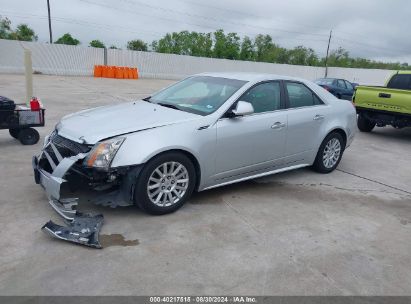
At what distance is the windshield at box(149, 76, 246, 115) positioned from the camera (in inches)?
185

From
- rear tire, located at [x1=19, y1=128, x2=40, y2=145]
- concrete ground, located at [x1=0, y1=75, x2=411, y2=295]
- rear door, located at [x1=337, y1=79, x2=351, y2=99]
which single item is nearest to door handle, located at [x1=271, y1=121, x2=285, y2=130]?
concrete ground, located at [x1=0, y1=75, x2=411, y2=295]

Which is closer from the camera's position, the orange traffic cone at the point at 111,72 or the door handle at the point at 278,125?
the door handle at the point at 278,125

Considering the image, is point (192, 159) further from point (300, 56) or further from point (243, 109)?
point (300, 56)

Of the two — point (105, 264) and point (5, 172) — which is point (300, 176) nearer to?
point (105, 264)

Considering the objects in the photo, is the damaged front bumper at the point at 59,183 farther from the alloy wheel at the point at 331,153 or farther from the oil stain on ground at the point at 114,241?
the alloy wheel at the point at 331,153

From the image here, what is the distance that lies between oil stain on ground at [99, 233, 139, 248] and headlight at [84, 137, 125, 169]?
0.67 meters

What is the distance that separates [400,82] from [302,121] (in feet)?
19.6

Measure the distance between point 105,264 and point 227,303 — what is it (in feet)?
3.58

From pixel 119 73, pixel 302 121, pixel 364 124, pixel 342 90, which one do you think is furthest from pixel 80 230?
pixel 119 73

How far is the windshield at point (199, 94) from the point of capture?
4699 mm

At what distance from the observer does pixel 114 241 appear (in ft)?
11.8

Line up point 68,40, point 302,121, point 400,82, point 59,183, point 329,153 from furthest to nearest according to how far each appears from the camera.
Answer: point 68,40 → point 400,82 → point 329,153 → point 302,121 → point 59,183

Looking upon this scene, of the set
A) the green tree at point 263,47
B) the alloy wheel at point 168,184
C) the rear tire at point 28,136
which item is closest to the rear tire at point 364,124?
the alloy wheel at point 168,184

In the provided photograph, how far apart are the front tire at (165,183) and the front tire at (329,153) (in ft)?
8.12
